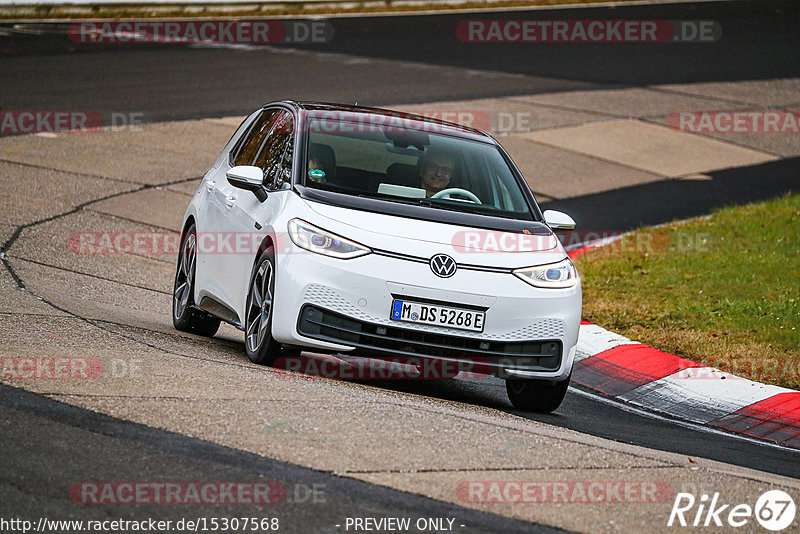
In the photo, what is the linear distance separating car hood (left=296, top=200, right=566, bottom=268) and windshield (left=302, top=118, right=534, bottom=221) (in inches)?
14.9

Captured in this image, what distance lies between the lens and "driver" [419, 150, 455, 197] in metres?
8.31

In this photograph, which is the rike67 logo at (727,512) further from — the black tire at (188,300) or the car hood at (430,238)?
the black tire at (188,300)

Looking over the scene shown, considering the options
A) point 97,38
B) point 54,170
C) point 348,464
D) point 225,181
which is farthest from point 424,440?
point 97,38

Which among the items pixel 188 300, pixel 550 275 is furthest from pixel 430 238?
pixel 188 300

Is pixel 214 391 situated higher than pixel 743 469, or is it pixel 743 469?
pixel 214 391

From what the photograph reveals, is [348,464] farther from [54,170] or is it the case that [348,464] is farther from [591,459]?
[54,170]

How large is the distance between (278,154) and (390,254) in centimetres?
164

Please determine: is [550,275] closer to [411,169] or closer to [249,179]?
[411,169]

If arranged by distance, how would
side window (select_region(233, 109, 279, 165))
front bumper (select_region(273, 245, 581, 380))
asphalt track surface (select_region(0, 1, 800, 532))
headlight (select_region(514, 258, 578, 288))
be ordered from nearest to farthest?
asphalt track surface (select_region(0, 1, 800, 532))
front bumper (select_region(273, 245, 581, 380))
headlight (select_region(514, 258, 578, 288))
side window (select_region(233, 109, 279, 165))

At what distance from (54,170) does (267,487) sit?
10.8 metres

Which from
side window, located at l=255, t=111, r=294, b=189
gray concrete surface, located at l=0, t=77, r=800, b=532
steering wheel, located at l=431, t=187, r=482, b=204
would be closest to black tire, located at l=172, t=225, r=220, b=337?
gray concrete surface, located at l=0, t=77, r=800, b=532

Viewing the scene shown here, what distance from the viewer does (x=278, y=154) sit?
845 centimetres

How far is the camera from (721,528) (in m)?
5.25

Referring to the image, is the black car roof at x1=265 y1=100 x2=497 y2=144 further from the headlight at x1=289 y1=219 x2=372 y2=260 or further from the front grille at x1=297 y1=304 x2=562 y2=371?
the front grille at x1=297 y1=304 x2=562 y2=371
